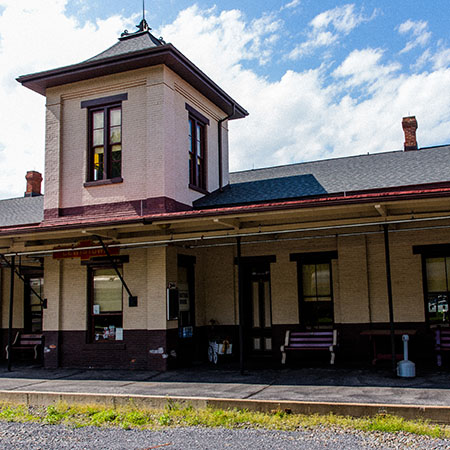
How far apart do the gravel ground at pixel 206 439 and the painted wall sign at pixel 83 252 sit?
5.41 metres

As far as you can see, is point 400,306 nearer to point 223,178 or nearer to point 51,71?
point 223,178

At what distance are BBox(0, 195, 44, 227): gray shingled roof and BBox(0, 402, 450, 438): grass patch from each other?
8.56 m

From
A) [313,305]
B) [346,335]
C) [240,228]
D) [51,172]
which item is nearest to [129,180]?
[51,172]

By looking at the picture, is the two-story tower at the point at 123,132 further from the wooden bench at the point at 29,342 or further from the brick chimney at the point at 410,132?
the brick chimney at the point at 410,132

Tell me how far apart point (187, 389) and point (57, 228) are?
14.3 feet

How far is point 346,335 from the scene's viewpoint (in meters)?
12.9

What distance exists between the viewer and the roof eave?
13.0 meters

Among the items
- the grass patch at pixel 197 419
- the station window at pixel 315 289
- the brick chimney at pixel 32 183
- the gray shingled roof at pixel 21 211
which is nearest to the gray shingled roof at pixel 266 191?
the station window at pixel 315 289

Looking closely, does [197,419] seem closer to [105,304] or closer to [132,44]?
[105,304]

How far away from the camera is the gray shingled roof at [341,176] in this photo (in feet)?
44.0

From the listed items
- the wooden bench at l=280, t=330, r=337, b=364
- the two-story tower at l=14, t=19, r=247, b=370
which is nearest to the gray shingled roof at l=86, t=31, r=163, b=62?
the two-story tower at l=14, t=19, r=247, b=370

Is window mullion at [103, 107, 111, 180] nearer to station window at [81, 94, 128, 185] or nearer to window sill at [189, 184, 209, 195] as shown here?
station window at [81, 94, 128, 185]

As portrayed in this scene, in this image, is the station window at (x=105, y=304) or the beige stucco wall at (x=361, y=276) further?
the station window at (x=105, y=304)

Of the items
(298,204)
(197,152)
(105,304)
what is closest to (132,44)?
(197,152)
